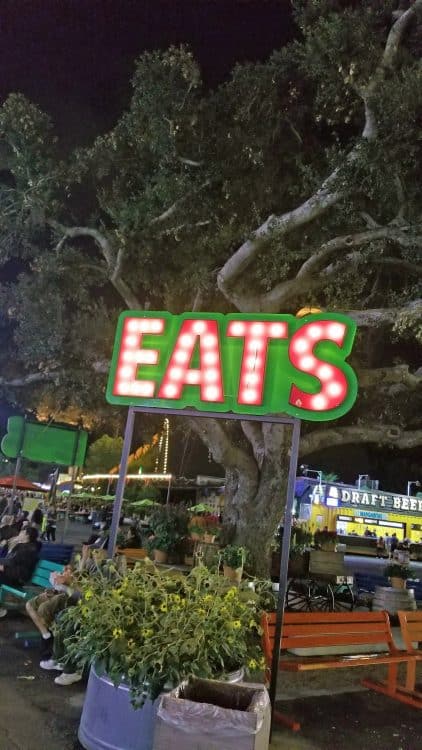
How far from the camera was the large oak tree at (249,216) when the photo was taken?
37.5 feet

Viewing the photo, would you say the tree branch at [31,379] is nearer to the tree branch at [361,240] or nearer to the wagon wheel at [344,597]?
the tree branch at [361,240]

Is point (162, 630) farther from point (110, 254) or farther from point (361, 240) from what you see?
point (110, 254)

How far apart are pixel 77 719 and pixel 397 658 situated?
11.1 ft

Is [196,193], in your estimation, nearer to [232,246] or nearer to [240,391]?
[232,246]

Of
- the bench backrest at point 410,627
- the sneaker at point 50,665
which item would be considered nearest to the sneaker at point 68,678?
the sneaker at point 50,665

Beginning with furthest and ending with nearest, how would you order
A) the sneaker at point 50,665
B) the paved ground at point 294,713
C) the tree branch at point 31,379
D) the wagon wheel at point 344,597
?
1. the tree branch at point 31,379
2. the wagon wheel at point 344,597
3. the sneaker at point 50,665
4. the paved ground at point 294,713

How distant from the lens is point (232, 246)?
13.8 meters

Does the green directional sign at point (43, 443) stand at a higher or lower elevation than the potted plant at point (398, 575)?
higher

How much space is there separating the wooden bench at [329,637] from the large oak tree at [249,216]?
5.45m

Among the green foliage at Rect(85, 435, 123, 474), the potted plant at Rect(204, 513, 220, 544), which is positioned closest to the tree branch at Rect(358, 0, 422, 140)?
the potted plant at Rect(204, 513, 220, 544)

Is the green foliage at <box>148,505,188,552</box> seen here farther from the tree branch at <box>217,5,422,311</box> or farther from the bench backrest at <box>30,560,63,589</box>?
the tree branch at <box>217,5,422,311</box>

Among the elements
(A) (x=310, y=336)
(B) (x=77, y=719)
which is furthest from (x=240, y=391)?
(B) (x=77, y=719)

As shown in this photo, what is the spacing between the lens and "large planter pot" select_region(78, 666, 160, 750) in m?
4.08

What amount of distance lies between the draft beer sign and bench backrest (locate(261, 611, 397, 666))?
201 centimetres
